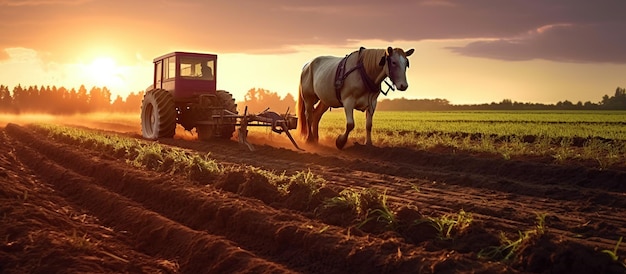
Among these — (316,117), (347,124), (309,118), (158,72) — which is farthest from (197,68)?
(347,124)

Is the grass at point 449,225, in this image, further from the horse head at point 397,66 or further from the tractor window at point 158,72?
the tractor window at point 158,72

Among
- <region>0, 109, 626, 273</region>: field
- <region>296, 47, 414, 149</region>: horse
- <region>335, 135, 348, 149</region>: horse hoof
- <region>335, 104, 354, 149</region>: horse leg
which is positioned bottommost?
<region>0, 109, 626, 273</region>: field

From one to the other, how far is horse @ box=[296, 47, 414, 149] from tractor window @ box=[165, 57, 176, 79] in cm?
344

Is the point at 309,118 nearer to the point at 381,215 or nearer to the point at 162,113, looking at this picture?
the point at 162,113

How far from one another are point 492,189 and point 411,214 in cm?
289

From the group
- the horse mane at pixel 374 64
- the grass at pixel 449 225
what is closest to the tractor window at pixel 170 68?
the horse mane at pixel 374 64

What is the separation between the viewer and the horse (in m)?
11.7

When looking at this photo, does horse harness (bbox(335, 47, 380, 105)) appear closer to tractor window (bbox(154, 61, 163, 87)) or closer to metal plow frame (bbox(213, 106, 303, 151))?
metal plow frame (bbox(213, 106, 303, 151))

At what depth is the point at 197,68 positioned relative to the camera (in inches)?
619

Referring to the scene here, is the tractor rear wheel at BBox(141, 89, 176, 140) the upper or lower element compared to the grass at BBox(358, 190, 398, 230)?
upper

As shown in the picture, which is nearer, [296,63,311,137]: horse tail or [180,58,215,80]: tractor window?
[296,63,311,137]: horse tail

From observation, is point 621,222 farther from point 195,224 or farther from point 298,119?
point 298,119

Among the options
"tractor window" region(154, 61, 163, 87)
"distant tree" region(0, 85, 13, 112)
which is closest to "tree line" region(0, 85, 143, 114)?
"distant tree" region(0, 85, 13, 112)

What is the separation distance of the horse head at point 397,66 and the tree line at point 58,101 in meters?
59.4
